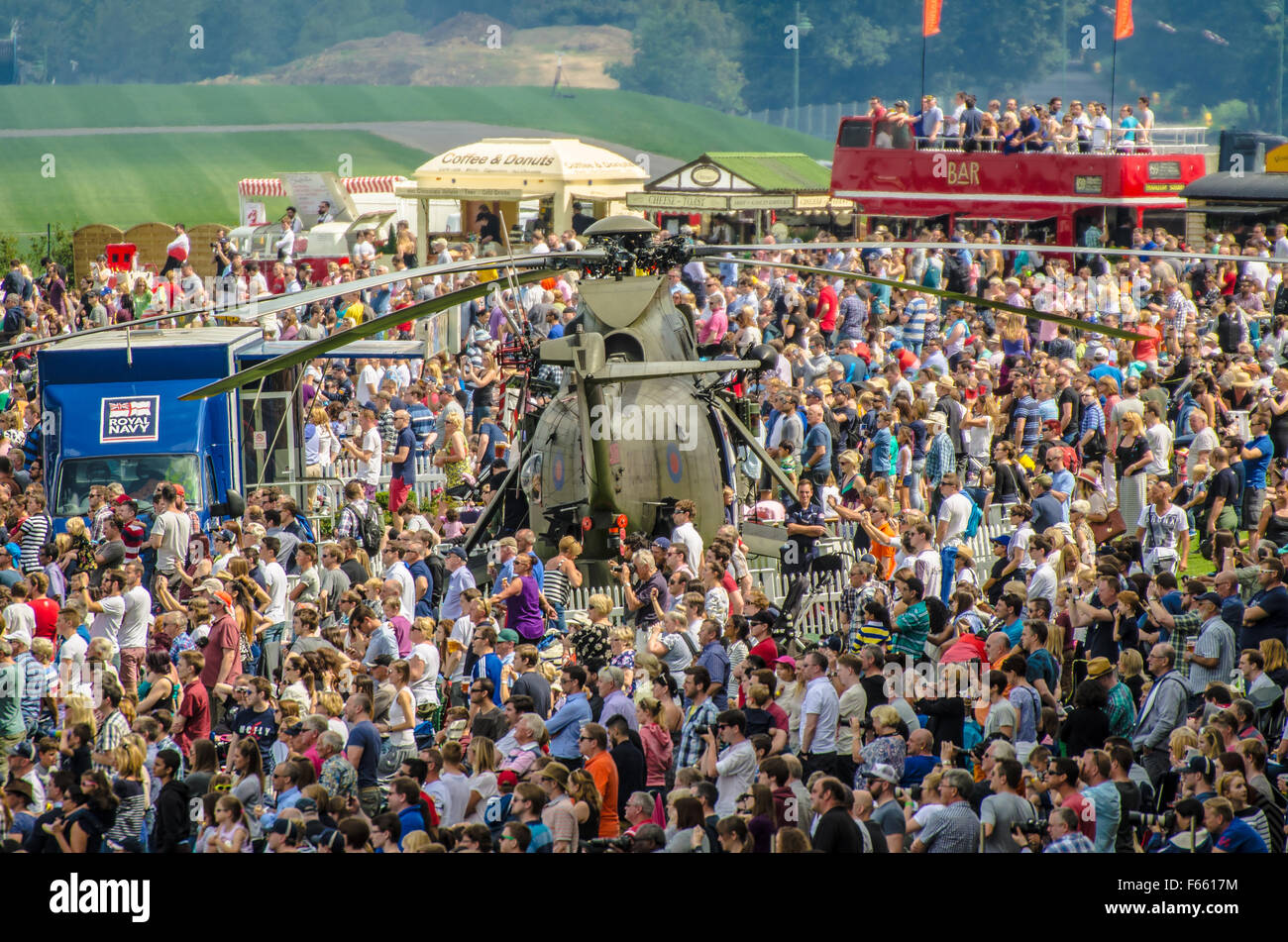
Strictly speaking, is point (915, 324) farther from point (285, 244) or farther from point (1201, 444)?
point (285, 244)

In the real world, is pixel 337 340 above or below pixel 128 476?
above

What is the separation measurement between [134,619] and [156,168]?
186ft

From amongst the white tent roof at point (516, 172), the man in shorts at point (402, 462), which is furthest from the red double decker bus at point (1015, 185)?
the man in shorts at point (402, 462)

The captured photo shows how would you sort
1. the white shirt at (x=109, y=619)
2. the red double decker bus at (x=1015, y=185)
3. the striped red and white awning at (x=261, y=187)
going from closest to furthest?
the white shirt at (x=109, y=619) < the red double decker bus at (x=1015, y=185) < the striped red and white awning at (x=261, y=187)

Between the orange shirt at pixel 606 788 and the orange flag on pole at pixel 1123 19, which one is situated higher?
the orange flag on pole at pixel 1123 19

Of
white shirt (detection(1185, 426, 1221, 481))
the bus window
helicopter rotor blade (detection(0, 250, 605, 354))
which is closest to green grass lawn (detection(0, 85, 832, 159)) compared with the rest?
the bus window

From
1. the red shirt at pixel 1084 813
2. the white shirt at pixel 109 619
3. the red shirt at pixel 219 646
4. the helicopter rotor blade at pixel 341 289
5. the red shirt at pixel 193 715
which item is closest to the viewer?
the red shirt at pixel 1084 813

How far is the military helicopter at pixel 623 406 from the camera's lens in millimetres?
13844

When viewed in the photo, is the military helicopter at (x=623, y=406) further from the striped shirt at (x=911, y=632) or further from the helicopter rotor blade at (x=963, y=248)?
the striped shirt at (x=911, y=632)

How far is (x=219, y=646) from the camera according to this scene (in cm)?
1222

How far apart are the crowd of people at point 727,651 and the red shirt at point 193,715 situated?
2 cm

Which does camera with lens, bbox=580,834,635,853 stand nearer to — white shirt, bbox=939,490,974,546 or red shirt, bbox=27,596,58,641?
red shirt, bbox=27,596,58,641

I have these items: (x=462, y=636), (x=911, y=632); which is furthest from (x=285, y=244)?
(x=911, y=632)
